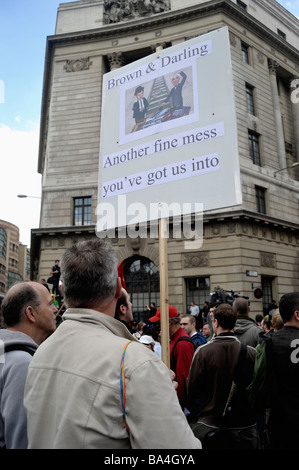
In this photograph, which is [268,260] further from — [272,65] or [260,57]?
[272,65]

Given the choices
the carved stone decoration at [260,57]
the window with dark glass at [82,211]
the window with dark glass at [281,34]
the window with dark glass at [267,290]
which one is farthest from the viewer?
the window with dark glass at [281,34]

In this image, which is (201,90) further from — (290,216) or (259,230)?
(290,216)

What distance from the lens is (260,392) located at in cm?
336

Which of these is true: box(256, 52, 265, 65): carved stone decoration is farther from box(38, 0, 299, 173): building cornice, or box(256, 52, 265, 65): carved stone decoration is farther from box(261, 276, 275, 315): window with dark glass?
box(261, 276, 275, 315): window with dark glass

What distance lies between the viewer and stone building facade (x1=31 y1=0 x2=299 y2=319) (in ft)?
70.3

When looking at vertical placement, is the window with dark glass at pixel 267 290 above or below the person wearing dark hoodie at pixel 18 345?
above

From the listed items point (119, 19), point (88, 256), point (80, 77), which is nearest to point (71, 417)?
point (88, 256)

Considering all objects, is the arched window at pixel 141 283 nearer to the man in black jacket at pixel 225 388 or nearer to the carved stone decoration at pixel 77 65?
the carved stone decoration at pixel 77 65

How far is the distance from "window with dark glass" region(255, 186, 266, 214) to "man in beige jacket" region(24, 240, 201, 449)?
22948 mm

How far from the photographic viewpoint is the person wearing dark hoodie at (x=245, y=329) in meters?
5.38

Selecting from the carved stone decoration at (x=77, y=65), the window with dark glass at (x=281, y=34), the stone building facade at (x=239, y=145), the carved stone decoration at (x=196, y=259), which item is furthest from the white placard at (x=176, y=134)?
the window with dark glass at (x=281, y=34)

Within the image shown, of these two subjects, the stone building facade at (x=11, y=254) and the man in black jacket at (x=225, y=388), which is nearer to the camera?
the man in black jacket at (x=225, y=388)

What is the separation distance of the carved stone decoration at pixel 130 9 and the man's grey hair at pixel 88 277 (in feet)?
97.3

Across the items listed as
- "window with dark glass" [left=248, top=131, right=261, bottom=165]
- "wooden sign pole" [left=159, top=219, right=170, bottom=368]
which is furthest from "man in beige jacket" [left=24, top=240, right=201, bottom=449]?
"window with dark glass" [left=248, top=131, right=261, bottom=165]
